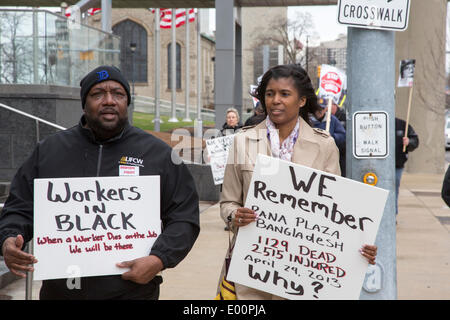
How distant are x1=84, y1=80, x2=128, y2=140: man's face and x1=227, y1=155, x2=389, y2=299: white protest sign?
0.74m

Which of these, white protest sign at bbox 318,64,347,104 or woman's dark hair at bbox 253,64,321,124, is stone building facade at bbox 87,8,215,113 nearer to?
white protest sign at bbox 318,64,347,104

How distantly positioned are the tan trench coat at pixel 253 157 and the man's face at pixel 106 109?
2.21ft

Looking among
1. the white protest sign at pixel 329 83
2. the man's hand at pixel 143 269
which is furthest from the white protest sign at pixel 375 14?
the white protest sign at pixel 329 83

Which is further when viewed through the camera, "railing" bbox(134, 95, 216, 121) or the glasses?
"railing" bbox(134, 95, 216, 121)

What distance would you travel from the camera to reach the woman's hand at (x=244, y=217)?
353 centimetres

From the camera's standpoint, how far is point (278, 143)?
12.1ft

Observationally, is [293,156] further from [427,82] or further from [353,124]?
[427,82]

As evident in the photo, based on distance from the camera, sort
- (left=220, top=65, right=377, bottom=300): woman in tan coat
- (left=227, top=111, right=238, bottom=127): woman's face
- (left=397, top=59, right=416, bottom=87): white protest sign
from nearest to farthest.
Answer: (left=220, top=65, right=377, bottom=300): woman in tan coat
(left=227, top=111, right=238, bottom=127): woman's face
(left=397, top=59, right=416, bottom=87): white protest sign

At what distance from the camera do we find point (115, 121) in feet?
10.8

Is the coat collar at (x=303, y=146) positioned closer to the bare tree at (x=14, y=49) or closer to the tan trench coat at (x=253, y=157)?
the tan trench coat at (x=253, y=157)

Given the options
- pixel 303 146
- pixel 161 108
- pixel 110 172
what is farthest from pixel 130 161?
pixel 161 108

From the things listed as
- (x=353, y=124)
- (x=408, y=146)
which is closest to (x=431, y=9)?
(x=408, y=146)

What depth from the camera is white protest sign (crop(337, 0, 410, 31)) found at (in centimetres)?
485

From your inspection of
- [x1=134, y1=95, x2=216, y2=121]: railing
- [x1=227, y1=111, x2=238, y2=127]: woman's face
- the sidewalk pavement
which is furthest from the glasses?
[x1=134, y1=95, x2=216, y2=121]: railing
